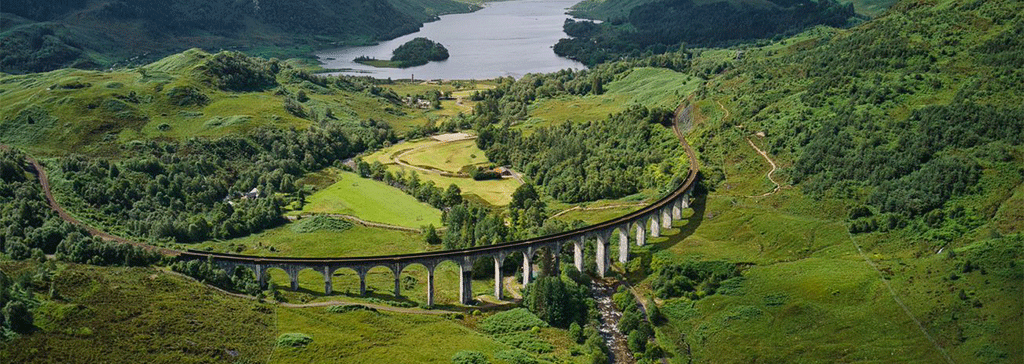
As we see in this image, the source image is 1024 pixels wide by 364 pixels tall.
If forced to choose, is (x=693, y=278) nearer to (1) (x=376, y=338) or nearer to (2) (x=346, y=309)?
(1) (x=376, y=338)

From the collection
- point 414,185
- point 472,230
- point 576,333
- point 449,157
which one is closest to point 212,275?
point 472,230

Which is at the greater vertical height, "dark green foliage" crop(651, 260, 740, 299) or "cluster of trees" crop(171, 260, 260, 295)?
"cluster of trees" crop(171, 260, 260, 295)

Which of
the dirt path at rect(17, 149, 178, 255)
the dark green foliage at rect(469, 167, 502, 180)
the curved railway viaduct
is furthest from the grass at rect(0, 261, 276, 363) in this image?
the dark green foliage at rect(469, 167, 502, 180)

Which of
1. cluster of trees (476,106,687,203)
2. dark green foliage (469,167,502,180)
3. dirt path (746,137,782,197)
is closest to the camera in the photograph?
dirt path (746,137,782,197)

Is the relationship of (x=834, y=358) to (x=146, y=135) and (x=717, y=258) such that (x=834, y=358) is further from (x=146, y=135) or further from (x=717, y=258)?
(x=146, y=135)

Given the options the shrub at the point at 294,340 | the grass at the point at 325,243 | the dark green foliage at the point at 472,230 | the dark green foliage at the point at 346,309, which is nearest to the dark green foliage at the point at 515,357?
the dark green foliage at the point at 346,309

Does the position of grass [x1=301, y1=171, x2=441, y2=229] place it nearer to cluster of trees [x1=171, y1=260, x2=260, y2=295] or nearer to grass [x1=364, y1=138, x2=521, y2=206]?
grass [x1=364, y1=138, x2=521, y2=206]

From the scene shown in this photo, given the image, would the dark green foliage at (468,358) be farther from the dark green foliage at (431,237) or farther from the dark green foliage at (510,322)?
the dark green foliage at (431,237)
